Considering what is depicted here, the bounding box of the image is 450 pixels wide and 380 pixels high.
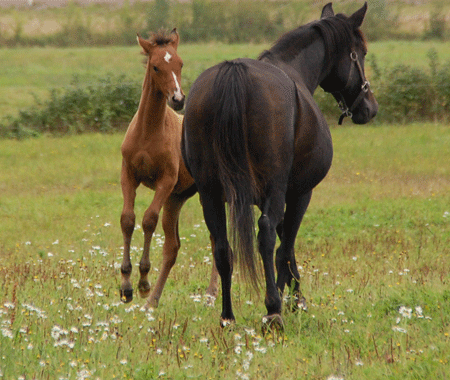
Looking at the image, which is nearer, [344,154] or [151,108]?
[151,108]

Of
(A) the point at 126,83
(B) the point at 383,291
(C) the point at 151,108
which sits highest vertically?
(C) the point at 151,108

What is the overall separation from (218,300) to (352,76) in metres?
2.28

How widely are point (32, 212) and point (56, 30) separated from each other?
2798 centimetres

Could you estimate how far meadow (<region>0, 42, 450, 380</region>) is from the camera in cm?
365

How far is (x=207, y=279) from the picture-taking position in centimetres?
648

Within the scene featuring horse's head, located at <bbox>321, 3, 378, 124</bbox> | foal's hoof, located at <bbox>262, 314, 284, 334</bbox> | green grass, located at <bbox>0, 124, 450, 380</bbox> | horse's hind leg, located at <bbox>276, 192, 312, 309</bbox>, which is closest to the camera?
green grass, located at <bbox>0, 124, 450, 380</bbox>

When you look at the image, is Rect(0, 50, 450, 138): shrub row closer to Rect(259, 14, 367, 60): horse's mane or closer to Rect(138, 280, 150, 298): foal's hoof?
Rect(138, 280, 150, 298): foal's hoof

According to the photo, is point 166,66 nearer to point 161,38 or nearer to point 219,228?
point 161,38

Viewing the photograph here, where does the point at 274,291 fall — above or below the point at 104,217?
above

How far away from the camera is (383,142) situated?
1541 cm

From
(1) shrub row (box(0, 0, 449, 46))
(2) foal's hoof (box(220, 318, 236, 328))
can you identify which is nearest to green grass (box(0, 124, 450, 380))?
(2) foal's hoof (box(220, 318, 236, 328))

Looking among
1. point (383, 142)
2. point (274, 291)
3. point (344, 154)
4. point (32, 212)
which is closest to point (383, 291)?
point (274, 291)

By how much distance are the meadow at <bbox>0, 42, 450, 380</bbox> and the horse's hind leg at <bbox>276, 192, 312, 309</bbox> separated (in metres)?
Result: 0.22

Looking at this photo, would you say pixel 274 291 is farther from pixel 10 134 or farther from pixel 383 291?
pixel 10 134
